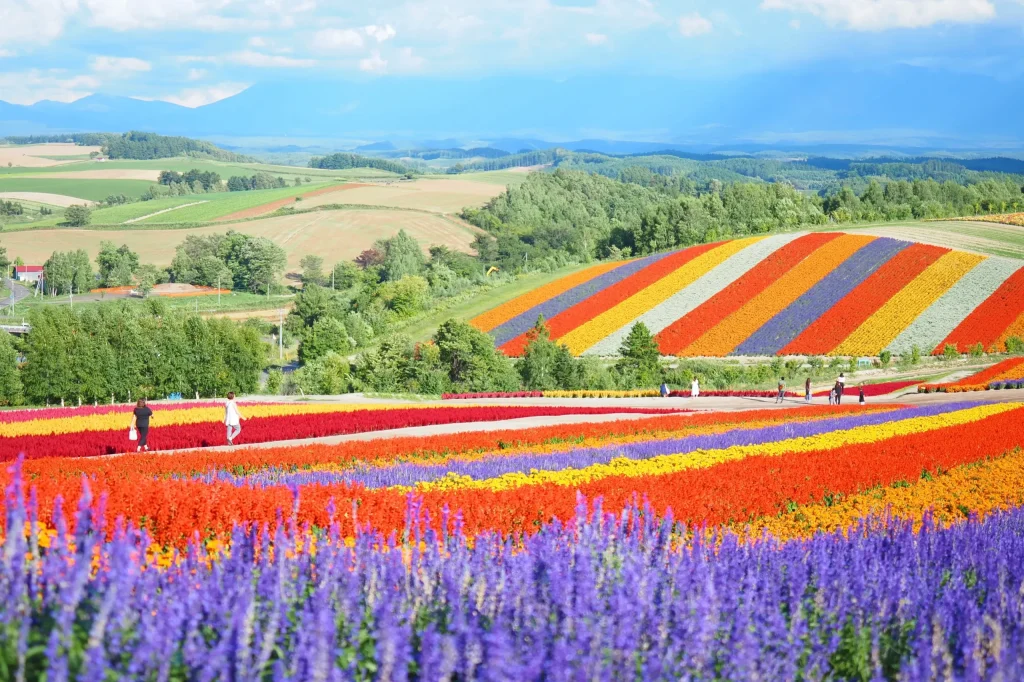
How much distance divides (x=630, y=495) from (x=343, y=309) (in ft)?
241

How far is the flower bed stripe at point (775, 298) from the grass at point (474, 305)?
17287 millimetres

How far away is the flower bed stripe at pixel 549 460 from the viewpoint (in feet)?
50.6

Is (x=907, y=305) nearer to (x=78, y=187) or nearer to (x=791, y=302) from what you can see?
(x=791, y=302)

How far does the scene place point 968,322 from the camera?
54938 mm

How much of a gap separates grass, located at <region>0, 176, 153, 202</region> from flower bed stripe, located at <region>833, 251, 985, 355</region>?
5862 inches

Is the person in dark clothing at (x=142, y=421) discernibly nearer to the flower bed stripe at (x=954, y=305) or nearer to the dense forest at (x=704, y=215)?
the flower bed stripe at (x=954, y=305)

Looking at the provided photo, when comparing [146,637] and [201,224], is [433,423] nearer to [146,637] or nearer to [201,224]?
[146,637]

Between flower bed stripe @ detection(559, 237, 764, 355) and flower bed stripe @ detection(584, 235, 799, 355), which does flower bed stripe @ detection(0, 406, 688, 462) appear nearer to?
flower bed stripe @ detection(584, 235, 799, 355)

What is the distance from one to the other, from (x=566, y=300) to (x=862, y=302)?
1903 cm

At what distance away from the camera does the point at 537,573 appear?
251 inches

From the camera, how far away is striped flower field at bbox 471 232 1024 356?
5525 cm

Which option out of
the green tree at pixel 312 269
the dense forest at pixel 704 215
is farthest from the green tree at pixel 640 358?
the green tree at pixel 312 269

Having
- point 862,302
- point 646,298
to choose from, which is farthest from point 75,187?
point 862,302

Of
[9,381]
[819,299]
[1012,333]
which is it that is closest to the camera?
[9,381]
